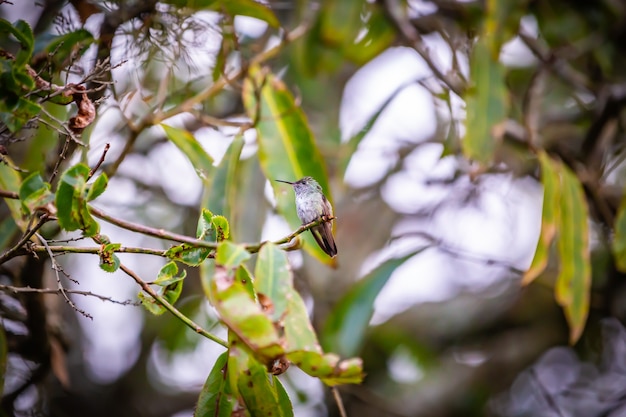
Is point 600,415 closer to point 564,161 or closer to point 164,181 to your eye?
point 564,161

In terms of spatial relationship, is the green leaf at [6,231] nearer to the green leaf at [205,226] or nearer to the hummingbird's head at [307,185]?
the hummingbird's head at [307,185]

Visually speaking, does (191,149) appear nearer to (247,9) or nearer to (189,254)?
(247,9)

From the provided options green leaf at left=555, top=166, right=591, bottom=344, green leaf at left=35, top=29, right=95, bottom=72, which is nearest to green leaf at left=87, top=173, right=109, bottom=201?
green leaf at left=35, top=29, right=95, bottom=72

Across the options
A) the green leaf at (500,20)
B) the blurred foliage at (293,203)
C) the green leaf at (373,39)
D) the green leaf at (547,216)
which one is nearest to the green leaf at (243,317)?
the blurred foliage at (293,203)

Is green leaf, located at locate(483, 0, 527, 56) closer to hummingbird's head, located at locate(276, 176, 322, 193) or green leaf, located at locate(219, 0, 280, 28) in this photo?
green leaf, located at locate(219, 0, 280, 28)

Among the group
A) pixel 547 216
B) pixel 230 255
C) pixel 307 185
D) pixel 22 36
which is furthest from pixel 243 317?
pixel 547 216

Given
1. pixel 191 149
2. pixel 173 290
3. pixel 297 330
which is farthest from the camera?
pixel 191 149
